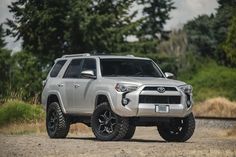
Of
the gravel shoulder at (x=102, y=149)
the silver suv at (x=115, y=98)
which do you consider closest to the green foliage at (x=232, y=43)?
the silver suv at (x=115, y=98)

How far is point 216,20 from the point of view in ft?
288

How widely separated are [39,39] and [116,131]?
125 ft

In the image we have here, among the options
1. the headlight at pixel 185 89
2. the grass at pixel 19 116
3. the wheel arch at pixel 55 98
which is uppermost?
the headlight at pixel 185 89

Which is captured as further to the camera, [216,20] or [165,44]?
[165,44]

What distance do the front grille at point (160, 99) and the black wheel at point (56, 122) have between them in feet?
9.25

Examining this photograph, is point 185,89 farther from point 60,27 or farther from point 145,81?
point 60,27

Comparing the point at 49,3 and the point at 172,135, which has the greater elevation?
the point at 49,3

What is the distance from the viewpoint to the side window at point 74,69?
62.2 ft

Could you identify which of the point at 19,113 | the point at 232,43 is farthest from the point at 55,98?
the point at 232,43

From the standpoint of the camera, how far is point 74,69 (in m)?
19.1

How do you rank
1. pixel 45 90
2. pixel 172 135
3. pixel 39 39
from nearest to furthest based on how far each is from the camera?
pixel 172 135, pixel 45 90, pixel 39 39

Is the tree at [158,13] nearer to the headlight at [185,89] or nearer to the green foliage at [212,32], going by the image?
the green foliage at [212,32]

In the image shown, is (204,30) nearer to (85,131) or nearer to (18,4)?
(18,4)

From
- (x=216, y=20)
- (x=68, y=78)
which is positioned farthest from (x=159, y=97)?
(x=216, y=20)
